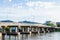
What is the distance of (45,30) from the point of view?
164250 mm

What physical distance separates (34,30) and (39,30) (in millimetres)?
8047

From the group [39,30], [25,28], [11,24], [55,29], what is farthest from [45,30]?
[11,24]

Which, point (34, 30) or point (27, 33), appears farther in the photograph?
point (34, 30)

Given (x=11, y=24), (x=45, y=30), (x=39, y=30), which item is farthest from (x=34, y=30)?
(x=11, y=24)

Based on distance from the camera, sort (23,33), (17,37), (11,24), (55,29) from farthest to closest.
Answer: (55,29), (23,33), (11,24), (17,37)

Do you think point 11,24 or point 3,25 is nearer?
point 3,25

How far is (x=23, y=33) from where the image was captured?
105 meters

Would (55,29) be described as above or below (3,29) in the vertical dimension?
below

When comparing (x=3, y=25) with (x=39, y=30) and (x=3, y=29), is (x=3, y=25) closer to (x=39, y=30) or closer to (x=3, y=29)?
(x=3, y=29)

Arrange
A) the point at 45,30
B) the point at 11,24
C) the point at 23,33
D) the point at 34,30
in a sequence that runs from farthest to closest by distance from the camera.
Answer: the point at 45,30
the point at 34,30
the point at 23,33
the point at 11,24

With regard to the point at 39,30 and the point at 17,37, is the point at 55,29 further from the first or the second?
the point at 17,37

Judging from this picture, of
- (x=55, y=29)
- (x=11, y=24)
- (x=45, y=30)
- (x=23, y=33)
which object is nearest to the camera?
(x=11, y=24)

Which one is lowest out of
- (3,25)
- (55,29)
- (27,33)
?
(55,29)

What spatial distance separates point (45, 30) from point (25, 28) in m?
54.0
